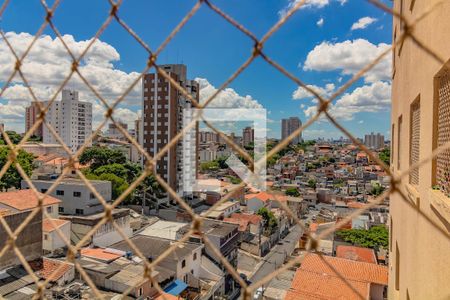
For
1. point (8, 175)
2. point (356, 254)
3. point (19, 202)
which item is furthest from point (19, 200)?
point (356, 254)

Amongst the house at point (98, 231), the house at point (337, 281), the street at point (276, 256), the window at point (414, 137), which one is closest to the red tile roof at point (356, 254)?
the house at point (337, 281)

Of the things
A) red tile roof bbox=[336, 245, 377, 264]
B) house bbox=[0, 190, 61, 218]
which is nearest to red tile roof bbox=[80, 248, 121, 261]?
house bbox=[0, 190, 61, 218]

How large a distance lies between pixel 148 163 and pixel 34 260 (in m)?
6.90

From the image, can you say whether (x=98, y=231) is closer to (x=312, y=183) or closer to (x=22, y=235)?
(x=22, y=235)

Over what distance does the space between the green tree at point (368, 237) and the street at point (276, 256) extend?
1376 mm

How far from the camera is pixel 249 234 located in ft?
39.7

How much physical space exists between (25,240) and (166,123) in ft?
31.0

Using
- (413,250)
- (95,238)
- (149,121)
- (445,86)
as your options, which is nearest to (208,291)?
(95,238)

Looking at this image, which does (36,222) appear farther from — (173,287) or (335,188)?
(335,188)

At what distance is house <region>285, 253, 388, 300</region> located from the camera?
5465 mm

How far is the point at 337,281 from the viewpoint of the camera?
5906 millimetres

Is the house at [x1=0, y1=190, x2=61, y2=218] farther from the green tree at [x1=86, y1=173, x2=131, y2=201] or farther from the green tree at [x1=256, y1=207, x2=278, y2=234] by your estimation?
the green tree at [x1=256, y1=207, x2=278, y2=234]

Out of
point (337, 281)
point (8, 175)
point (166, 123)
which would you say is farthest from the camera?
point (166, 123)

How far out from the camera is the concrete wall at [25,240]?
5.78 meters
